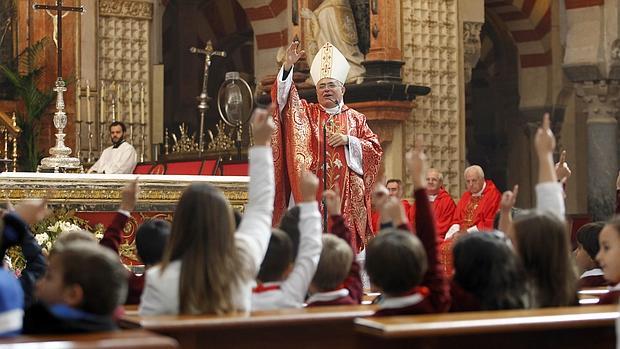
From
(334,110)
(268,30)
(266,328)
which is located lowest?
(266,328)

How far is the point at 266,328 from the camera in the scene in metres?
4.82

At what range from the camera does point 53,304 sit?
13.7 ft

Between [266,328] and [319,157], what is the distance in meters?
5.26

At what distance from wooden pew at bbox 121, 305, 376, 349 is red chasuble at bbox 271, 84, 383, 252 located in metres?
4.88

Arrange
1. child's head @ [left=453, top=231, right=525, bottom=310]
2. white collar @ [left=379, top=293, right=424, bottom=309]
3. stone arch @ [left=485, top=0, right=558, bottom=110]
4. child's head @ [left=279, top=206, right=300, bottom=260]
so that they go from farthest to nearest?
stone arch @ [left=485, top=0, right=558, bottom=110], child's head @ [left=279, top=206, right=300, bottom=260], child's head @ [left=453, top=231, right=525, bottom=310], white collar @ [left=379, top=293, right=424, bottom=309]

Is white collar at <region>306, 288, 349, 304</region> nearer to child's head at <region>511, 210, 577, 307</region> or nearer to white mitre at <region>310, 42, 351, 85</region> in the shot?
child's head at <region>511, 210, 577, 307</region>

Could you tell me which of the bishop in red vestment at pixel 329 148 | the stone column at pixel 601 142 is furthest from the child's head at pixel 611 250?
the stone column at pixel 601 142

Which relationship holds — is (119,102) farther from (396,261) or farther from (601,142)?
(396,261)

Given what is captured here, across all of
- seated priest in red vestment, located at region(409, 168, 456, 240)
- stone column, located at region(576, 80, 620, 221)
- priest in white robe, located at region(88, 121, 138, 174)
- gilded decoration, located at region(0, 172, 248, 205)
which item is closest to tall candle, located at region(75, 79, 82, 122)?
priest in white robe, located at region(88, 121, 138, 174)

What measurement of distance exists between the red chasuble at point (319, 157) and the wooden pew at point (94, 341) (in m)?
5.86

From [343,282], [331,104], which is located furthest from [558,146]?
[343,282]

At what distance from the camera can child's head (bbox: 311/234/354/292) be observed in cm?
535

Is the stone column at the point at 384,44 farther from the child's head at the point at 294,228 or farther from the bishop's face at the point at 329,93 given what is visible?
the child's head at the point at 294,228

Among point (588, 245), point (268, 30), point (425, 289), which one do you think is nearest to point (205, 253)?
point (425, 289)
